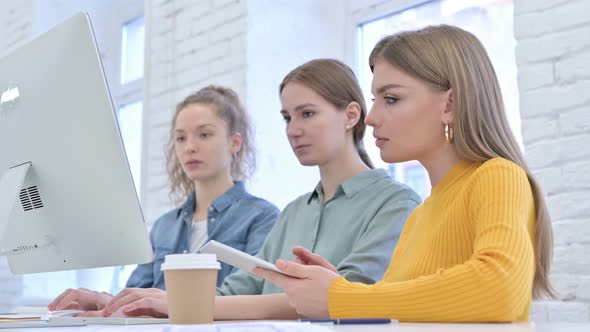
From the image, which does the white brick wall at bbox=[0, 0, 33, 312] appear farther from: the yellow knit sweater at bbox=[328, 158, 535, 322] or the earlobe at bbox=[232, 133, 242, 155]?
the yellow knit sweater at bbox=[328, 158, 535, 322]

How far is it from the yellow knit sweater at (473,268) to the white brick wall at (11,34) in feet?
8.80

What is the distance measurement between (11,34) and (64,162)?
275 cm

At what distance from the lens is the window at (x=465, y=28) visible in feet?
6.23

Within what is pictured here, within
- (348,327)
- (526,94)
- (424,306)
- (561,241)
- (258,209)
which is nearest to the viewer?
(348,327)

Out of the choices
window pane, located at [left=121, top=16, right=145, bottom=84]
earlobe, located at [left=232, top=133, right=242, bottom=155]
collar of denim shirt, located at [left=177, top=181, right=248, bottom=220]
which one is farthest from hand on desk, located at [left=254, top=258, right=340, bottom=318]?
window pane, located at [left=121, top=16, right=145, bottom=84]

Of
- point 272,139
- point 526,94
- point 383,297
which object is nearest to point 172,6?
point 272,139

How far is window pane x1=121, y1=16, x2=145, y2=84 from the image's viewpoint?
11.2 feet

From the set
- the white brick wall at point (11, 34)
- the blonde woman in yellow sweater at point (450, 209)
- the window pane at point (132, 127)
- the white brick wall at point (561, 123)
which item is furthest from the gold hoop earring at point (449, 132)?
the white brick wall at point (11, 34)

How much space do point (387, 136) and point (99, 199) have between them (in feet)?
1.53

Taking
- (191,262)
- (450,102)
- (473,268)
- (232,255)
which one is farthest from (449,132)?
(191,262)

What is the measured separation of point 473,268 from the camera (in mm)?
867

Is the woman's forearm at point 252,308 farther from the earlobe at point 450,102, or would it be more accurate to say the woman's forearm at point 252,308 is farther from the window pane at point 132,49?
the window pane at point 132,49

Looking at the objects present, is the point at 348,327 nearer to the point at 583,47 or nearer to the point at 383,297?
the point at 383,297

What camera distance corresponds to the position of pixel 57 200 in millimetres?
1139
